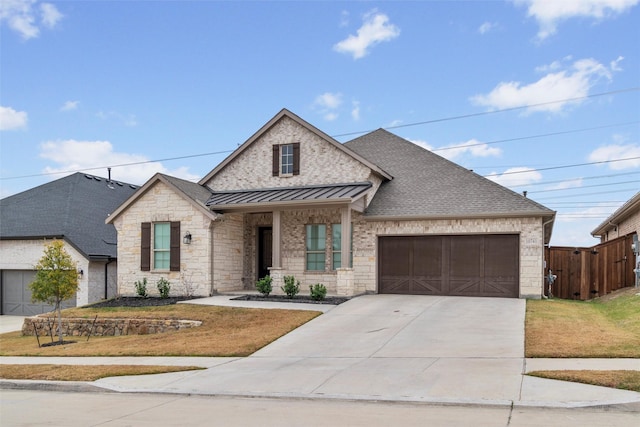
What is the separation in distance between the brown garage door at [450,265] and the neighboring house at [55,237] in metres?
12.5

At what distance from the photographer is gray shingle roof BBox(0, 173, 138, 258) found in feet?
82.7

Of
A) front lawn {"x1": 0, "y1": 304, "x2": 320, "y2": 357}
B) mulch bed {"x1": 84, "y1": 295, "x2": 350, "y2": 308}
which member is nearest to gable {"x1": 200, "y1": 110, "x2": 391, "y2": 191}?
mulch bed {"x1": 84, "y1": 295, "x2": 350, "y2": 308}

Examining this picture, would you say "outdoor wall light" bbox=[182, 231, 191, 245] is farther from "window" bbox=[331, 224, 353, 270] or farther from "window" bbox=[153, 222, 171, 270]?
"window" bbox=[331, 224, 353, 270]

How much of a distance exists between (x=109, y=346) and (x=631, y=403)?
39.2ft

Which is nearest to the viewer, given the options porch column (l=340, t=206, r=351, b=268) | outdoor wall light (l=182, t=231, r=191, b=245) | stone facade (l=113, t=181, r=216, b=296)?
porch column (l=340, t=206, r=351, b=268)

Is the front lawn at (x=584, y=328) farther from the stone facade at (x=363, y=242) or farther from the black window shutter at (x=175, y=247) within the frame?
the black window shutter at (x=175, y=247)

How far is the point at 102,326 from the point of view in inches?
696

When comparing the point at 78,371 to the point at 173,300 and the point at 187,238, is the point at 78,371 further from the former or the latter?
the point at 187,238

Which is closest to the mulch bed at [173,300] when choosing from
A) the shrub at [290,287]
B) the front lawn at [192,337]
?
the shrub at [290,287]

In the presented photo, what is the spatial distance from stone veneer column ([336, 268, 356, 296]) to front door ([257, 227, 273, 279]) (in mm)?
4639

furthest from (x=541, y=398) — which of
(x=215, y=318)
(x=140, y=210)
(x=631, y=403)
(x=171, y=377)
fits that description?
(x=140, y=210)

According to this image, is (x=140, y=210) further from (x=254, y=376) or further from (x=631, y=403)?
(x=631, y=403)

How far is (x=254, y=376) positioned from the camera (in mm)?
9969

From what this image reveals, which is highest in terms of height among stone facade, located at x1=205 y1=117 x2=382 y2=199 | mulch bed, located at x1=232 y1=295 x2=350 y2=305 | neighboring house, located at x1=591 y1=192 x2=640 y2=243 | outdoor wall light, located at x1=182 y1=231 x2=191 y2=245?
stone facade, located at x1=205 y1=117 x2=382 y2=199
